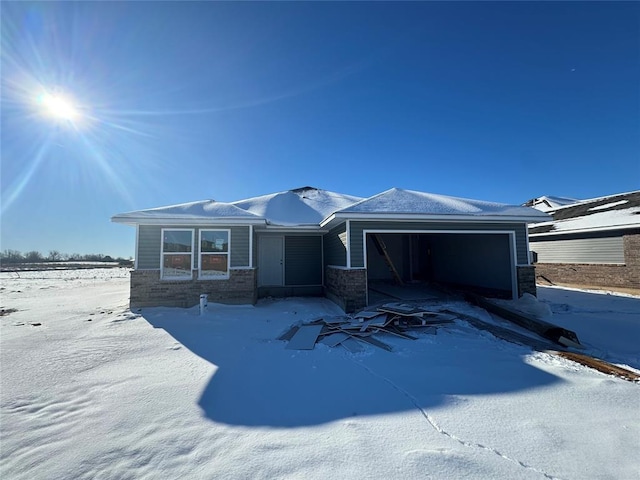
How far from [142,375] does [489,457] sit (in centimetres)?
422

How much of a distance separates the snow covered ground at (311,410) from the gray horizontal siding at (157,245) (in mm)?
3367

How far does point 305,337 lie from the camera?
589 centimetres

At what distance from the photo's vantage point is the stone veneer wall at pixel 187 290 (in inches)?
354

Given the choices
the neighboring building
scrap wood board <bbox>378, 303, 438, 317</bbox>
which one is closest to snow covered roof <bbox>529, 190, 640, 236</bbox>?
the neighboring building

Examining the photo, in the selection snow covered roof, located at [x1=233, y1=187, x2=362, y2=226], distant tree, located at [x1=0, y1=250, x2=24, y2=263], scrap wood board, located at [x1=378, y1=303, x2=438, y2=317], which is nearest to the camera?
scrap wood board, located at [x1=378, y1=303, x2=438, y2=317]

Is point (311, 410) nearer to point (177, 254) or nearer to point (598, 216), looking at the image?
point (177, 254)

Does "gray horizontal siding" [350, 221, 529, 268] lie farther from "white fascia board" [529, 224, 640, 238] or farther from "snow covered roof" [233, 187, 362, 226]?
"white fascia board" [529, 224, 640, 238]

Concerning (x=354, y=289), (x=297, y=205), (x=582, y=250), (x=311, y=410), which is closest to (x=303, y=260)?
(x=297, y=205)

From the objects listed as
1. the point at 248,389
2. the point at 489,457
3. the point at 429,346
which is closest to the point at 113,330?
the point at 248,389

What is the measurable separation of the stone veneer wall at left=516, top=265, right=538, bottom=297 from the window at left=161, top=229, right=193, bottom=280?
10.2 metres

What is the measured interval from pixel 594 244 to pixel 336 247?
445 inches

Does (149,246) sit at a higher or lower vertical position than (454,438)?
higher

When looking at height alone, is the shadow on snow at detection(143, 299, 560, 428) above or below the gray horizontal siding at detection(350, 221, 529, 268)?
below

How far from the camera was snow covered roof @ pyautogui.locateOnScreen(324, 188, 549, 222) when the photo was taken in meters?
8.14
